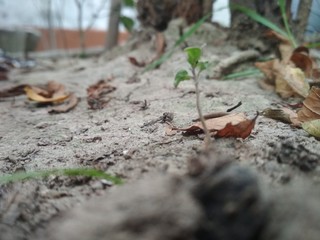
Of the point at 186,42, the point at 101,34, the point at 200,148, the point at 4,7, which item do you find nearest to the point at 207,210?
the point at 200,148

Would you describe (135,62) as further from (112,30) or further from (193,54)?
(112,30)

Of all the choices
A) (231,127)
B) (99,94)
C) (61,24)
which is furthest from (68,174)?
(61,24)

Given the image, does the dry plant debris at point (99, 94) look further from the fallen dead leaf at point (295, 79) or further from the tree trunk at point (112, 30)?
the tree trunk at point (112, 30)

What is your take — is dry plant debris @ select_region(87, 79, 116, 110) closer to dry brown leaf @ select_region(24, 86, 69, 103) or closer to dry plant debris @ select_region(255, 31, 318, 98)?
dry brown leaf @ select_region(24, 86, 69, 103)

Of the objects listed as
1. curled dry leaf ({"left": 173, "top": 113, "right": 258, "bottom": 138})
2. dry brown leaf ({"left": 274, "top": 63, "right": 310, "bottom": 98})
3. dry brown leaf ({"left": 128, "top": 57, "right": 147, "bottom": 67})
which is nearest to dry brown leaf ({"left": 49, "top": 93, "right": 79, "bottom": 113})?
dry brown leaf ({"left": 128, "top": 57, "right": 147, "bottom": 67})

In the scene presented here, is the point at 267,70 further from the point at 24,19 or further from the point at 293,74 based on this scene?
the point at 24,19
